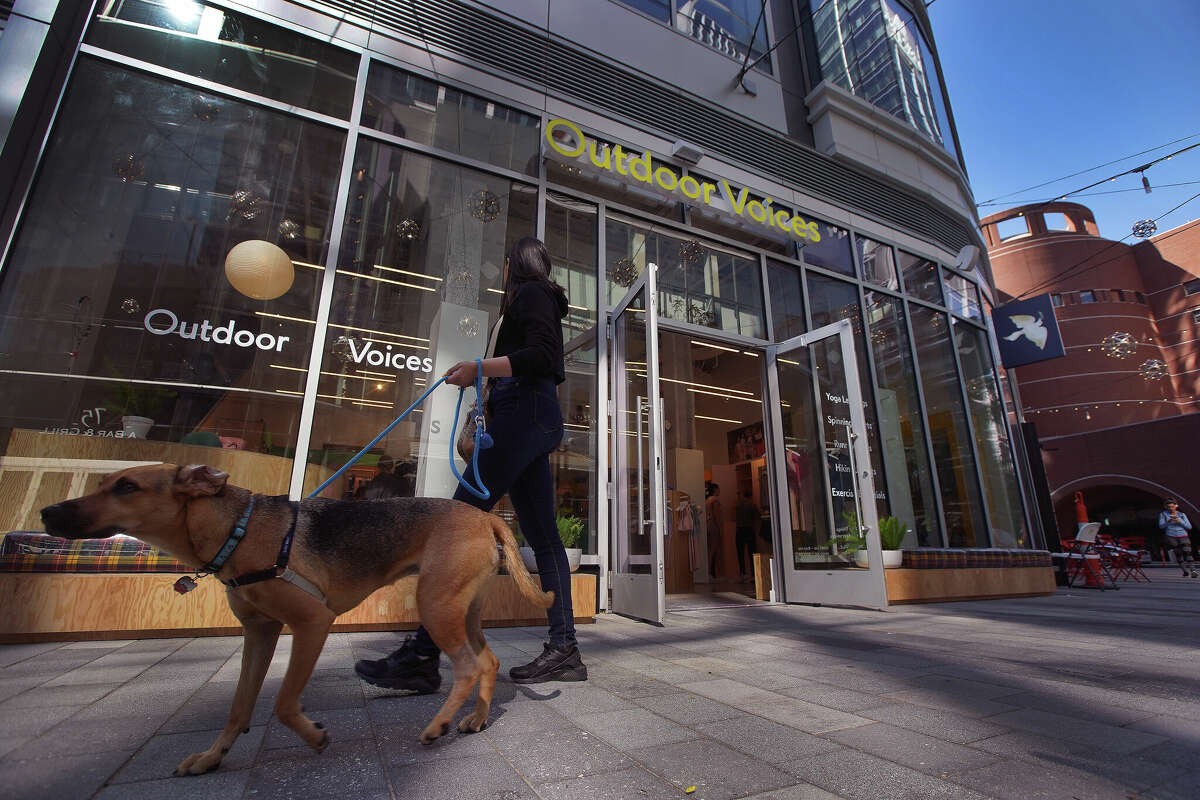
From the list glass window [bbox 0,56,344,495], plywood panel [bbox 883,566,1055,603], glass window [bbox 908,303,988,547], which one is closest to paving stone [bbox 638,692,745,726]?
glass window [bbox 0,56,344,495]

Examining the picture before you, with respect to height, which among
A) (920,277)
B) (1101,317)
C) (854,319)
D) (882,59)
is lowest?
(854,319)

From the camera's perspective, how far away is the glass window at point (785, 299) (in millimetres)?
7633

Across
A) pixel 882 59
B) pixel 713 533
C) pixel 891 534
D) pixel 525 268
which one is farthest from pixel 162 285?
pixel 882 59

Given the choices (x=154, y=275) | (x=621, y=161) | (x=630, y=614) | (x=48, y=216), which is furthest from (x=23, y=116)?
(x=630, y=614)

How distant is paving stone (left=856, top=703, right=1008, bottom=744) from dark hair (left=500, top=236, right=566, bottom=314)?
216 centimetres

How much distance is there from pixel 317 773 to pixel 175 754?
1.54ft

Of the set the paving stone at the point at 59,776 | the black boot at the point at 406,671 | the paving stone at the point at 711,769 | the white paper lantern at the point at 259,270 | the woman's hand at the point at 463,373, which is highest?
the white paper lantern at the point at 259,270

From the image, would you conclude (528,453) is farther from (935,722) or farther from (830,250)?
(830,250)

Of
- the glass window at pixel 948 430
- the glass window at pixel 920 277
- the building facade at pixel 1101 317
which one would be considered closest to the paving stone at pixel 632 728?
the glass window at pixel 948 430

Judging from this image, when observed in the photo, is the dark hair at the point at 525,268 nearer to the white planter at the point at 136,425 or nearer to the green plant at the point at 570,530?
the green plant at the point at 570,530

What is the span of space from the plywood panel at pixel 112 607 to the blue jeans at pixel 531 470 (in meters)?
0.67

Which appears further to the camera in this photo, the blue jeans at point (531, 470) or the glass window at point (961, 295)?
the glass window at point (961, 295)

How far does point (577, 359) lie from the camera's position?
5855mm

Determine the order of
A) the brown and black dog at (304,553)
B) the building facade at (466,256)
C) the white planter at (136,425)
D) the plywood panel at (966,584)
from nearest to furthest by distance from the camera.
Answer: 1. the brown and black dog at (304,553)
2. the white planter at (136,425)
3. the building facade at (466,256)
4. the plywood panel at (966,584)
